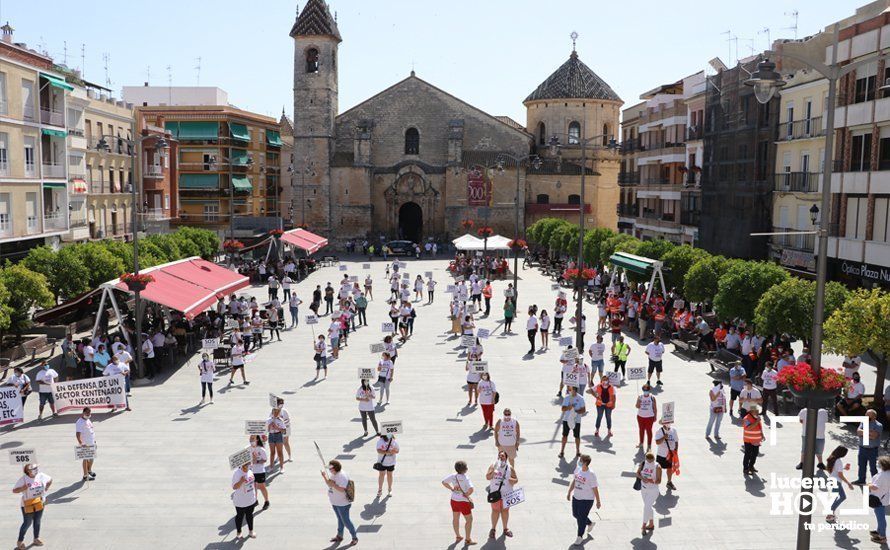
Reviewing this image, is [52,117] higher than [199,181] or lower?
higher

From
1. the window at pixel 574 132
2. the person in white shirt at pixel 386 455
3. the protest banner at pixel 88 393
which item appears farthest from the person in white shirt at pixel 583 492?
the window at pixel 574 132

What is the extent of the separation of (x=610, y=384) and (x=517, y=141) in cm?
5410

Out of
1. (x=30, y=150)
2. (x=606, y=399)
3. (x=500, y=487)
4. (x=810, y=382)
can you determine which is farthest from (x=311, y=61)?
(x=810, y=382)

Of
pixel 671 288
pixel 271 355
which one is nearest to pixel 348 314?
pixel 271 355

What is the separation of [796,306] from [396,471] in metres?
11.0

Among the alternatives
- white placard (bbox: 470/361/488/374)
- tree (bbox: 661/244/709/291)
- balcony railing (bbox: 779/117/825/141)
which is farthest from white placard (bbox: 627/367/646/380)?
balcony railing (bbox: 779/117/825/141)

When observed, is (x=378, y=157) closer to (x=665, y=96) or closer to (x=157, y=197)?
(x=157, y=197)

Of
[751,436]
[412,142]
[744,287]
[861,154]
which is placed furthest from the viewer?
[412,142]

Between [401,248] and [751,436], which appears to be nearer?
[751,436]

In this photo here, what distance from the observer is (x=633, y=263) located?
105 ft

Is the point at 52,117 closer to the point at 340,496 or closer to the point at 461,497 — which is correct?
the point at 340,496

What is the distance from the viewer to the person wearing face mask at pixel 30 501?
11727mm

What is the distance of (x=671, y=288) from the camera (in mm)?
32750

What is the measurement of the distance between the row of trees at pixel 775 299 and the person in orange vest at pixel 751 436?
4.38 m
